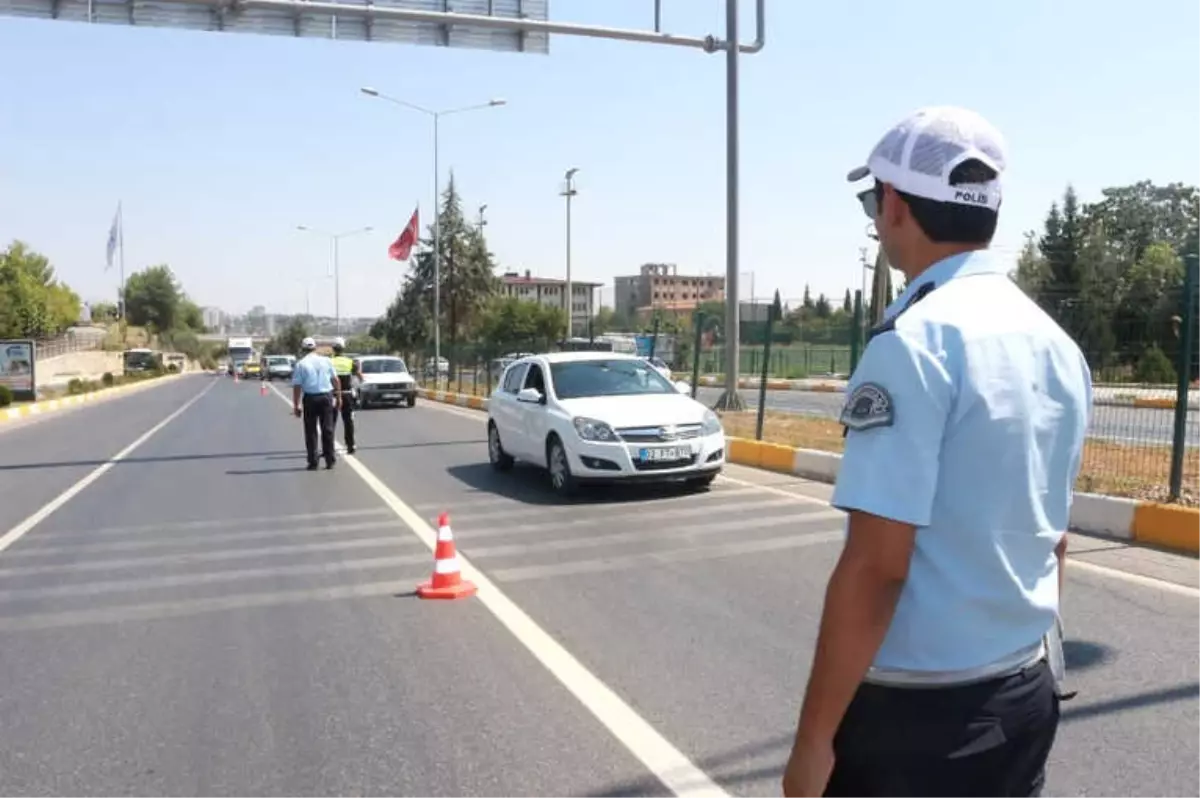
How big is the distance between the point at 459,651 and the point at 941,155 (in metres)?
4.53

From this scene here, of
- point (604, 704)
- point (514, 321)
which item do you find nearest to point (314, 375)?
point (604, 704)

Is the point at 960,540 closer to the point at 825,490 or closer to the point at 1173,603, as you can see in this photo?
the point at 1173,603

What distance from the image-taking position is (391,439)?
20234mm

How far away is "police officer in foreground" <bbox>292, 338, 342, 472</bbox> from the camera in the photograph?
1476 centimetres

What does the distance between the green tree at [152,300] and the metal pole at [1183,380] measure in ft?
461

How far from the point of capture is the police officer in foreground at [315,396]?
14.8 m

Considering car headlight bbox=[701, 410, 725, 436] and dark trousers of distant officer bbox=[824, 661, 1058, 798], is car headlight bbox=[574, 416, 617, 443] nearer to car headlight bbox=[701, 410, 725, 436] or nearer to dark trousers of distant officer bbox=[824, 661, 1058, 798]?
car headlight bbox=[701, 410, 725, 436]

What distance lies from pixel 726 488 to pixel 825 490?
1.12 m

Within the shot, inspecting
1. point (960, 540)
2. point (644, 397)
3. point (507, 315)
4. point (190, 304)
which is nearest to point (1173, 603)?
point (960, 540)

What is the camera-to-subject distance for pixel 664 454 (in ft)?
36.7

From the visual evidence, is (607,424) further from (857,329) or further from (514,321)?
(514,321)

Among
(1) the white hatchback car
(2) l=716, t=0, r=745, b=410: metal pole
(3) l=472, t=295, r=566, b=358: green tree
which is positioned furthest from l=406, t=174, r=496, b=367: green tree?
(1) the white hatchback car

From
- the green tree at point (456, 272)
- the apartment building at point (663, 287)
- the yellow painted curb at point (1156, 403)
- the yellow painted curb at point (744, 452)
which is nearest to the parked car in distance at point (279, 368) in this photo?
the green tree at point (456, 272)

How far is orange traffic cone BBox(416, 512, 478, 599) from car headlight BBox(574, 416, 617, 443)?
413 cm
